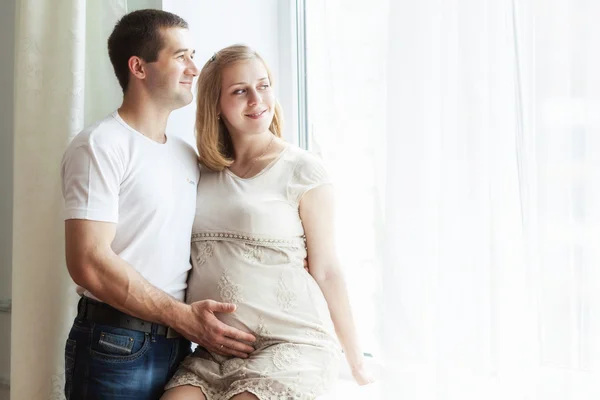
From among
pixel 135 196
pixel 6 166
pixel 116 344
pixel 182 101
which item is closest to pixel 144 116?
pixel 182 101

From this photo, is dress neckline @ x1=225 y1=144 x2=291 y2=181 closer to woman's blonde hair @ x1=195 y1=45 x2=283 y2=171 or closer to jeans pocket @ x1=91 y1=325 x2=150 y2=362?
woman's blonde hair @ x1=195 y1=45 x2=283 y2=171

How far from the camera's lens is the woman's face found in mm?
1656

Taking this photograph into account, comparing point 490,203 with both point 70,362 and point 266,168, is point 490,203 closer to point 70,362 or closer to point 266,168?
point 266,168

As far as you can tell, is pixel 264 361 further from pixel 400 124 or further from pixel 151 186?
pixel 400 124

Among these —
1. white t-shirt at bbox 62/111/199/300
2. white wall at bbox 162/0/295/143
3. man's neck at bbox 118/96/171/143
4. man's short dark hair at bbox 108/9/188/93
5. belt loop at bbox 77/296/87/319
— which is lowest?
belt loop at bbox 77/296/87/319

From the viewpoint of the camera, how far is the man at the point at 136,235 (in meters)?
1.46

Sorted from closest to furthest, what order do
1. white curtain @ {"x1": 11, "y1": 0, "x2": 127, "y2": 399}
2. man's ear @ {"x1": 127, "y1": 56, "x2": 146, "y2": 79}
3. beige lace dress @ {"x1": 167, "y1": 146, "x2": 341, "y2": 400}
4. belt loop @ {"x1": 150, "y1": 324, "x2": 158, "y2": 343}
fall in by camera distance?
beige lace dress @ {"x1": 167, "y1": 146, "x2": 341, "y2": 400}, belt loop @ {"x1": 150, "y1": 324, "x2": 158, "y2": 343}, man's ear @ {"x1": 127, "y1": 56, "x2": 146, "y2": 79}, white curtain @ {"x1": 11, "y1": 0, "x2": 127, "y2": 399}

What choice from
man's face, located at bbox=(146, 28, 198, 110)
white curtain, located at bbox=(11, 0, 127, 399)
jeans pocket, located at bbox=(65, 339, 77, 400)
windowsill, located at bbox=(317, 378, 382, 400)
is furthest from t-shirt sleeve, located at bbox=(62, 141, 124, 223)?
windowsill, located at bbox=(317, 378, 382, 400)

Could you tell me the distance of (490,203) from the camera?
1.37 meters

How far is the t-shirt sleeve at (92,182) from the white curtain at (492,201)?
2.15 ft

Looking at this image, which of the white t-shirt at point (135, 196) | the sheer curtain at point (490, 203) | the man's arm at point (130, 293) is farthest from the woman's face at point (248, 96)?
the man's arm at point (130, 293)

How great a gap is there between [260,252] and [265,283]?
77 mm

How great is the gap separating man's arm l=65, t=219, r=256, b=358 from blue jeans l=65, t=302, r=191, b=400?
0.23 ft

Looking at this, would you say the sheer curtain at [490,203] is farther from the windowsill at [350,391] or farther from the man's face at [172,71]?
the man's face at [172,71]
